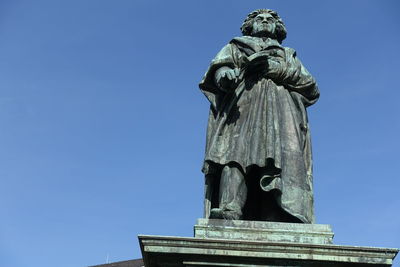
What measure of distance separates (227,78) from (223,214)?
2.07 metres

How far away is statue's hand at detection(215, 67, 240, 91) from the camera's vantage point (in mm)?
10031

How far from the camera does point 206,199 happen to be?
9.99 meters

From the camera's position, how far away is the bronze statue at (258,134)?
955cm

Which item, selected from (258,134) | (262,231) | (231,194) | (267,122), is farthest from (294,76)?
(262,231)

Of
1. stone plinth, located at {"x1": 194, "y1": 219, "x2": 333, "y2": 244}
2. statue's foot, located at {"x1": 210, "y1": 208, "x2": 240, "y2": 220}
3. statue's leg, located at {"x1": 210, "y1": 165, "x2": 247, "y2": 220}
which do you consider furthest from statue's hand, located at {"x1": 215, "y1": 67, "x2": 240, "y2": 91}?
stone plinth, located at {"x1": 194, "y1": 219, "x2": 333, "y2": 244}

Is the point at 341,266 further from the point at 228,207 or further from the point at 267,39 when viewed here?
the point at 267,39

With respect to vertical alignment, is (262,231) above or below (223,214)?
below

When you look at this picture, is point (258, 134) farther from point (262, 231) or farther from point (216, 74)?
point (262, 231)

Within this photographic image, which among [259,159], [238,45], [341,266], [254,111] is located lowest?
[341,266]

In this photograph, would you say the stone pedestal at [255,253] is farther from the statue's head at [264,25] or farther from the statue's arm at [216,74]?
the statue's head at [264,25]

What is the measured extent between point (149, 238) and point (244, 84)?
3.37 m

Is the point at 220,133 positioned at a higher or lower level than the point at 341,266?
higher

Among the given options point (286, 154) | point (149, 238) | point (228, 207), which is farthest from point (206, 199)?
point (149, 238)

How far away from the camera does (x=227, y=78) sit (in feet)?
33.1
